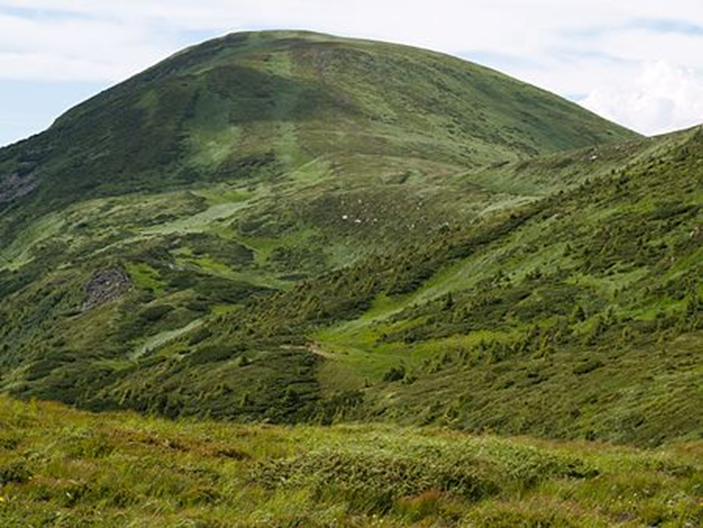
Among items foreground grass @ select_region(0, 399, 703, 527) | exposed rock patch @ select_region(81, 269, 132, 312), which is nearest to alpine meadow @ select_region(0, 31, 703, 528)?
foreground grass @ select_region(0, 399, 703, 527)

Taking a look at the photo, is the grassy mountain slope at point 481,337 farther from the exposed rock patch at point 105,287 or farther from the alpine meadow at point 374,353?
the exposed rock patch at point 105,287

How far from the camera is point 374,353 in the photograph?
180ft

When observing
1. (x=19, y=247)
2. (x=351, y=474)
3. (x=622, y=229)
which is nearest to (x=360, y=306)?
(x=622, y=229)

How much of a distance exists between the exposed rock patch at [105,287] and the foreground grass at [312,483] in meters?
95.9

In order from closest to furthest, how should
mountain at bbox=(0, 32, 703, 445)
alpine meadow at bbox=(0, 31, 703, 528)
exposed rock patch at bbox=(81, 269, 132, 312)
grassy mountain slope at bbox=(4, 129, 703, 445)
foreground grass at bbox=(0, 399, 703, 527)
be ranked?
1. foreground grass at bbox=(0, 399, 703, 527)
2. alpine meadow at bbox=(0, 31, 703, 528)
3. grassy mountain slope at bbox=(4, 129, 703, 445)
4. mountain at bbox=(0, 32, 703, 445)
5. exposed rock patch at bbox=(81, 269, 132, 312)

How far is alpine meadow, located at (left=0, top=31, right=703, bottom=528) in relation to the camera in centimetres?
1362

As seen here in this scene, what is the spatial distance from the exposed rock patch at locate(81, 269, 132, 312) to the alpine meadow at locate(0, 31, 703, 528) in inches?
17.7

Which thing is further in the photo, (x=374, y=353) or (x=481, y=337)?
(x=374, y=353)

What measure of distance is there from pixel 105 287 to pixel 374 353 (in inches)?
2766

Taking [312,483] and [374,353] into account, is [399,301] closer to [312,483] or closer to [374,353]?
[374,353]

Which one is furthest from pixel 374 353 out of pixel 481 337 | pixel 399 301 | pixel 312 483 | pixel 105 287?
pixel 105 287

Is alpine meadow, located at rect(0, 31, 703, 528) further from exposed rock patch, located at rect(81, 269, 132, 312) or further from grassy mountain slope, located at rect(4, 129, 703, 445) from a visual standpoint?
exposed rock patch, located at rect(81, 269, 132, 312)

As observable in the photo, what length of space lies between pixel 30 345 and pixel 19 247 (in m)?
80.3

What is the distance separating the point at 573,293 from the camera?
52688 millimetres
